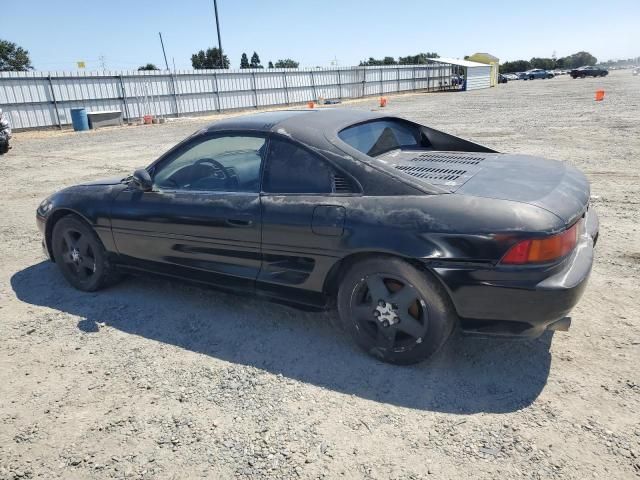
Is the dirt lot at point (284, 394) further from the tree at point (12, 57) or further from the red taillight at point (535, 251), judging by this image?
the tree at point (12, 57)

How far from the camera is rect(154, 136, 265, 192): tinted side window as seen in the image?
330cm

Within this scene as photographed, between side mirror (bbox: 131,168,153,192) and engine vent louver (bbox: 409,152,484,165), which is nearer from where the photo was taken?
engine vent louver (bbox: 409,152,484,165)

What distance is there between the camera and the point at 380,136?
359 centimetres

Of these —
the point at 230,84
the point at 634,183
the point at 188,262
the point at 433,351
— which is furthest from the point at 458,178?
the point at 230,84

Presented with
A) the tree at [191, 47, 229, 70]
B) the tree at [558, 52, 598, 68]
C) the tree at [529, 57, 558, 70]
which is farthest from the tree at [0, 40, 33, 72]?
the tree at [558, 52, 598, 68]

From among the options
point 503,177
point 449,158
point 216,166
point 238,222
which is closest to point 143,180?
point 216,166

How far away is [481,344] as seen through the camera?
308 centimetres

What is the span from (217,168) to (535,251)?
2332 mm

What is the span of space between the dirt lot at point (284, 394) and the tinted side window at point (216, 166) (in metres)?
1.02

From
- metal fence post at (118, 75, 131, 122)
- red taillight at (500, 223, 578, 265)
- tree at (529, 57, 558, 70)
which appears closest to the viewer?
red taillight at (500, 223, 578, 265)

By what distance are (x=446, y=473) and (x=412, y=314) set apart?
2.98 ft

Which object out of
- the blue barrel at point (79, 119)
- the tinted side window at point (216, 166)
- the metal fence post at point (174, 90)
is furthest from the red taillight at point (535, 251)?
the metal fence post at point (174, 90)

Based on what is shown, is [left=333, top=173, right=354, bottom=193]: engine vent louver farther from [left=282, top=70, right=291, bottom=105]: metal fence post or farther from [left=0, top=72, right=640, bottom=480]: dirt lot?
[left=282, top=70, right=291, bottom=105]: metal fence post

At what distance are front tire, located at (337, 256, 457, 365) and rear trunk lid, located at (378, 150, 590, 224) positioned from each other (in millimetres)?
574
